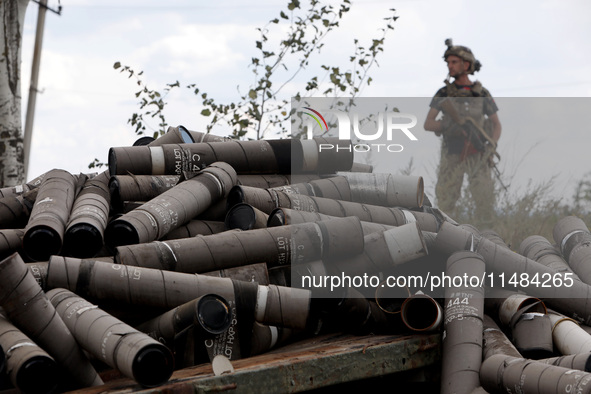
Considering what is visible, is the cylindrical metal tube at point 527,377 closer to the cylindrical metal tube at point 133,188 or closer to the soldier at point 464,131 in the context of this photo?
the cylindrical metal tube at point 133,188

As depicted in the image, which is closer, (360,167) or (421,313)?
(421,313)

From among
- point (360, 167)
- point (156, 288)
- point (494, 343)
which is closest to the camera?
point (156, 288)

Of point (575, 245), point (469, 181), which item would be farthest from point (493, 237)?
point (469, 181)

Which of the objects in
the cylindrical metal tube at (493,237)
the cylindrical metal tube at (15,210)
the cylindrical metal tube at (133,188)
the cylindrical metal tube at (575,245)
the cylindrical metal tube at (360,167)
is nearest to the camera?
the cylindrical metal tube at (15,210)

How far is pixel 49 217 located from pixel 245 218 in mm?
1105

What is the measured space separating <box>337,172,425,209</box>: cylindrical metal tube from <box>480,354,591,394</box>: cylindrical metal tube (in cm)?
194

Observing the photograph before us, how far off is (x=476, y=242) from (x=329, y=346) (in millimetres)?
1260

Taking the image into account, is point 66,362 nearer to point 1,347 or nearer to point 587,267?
point 1,347

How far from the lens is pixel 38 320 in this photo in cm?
337

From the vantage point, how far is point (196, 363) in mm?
3744

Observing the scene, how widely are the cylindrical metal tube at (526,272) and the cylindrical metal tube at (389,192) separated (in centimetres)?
81

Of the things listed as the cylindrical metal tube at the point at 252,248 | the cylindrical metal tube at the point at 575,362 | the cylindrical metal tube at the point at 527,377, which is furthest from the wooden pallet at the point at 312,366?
the cylindrical metal tube at the point at 575,362

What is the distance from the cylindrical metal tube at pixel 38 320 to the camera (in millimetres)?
3330

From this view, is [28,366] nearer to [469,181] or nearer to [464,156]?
[469,181]
